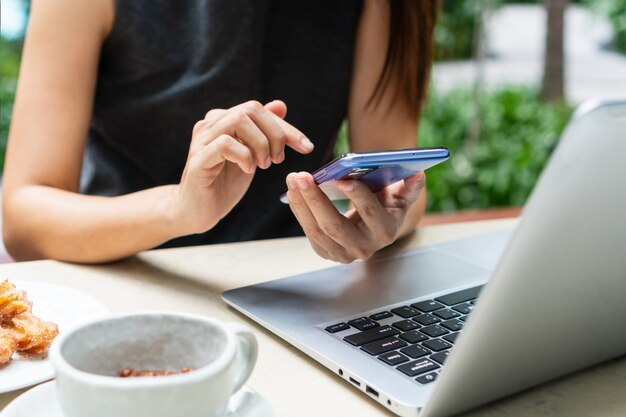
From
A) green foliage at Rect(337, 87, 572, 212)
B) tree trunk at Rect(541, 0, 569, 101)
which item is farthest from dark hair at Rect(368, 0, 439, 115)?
tree trunk at Rect(541, 0, 569, 101)

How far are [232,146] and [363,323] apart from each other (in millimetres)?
241

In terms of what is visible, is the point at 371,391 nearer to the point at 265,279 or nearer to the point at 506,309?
the point at 506,309

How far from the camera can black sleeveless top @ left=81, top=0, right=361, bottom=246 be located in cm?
124

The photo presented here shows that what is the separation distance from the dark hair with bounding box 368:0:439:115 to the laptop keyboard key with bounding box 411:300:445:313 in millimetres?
613

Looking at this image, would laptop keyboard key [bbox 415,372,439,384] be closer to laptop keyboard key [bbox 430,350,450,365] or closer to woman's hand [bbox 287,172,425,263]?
laptop keyboard key [bbox 430,350,450,365]

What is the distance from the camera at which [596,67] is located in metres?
3.91

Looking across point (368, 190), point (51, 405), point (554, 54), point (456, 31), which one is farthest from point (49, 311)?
→ point (456, 31)

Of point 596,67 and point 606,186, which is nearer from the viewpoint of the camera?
point 606,186

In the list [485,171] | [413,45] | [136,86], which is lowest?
[485,171]

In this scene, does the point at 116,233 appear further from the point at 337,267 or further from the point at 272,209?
the point at 272,209

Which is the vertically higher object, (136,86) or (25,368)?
(136,86)

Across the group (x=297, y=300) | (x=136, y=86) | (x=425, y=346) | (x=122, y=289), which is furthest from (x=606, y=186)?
(x=136, y=86)

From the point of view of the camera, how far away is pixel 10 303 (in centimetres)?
70

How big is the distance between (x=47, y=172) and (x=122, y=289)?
0.30m
